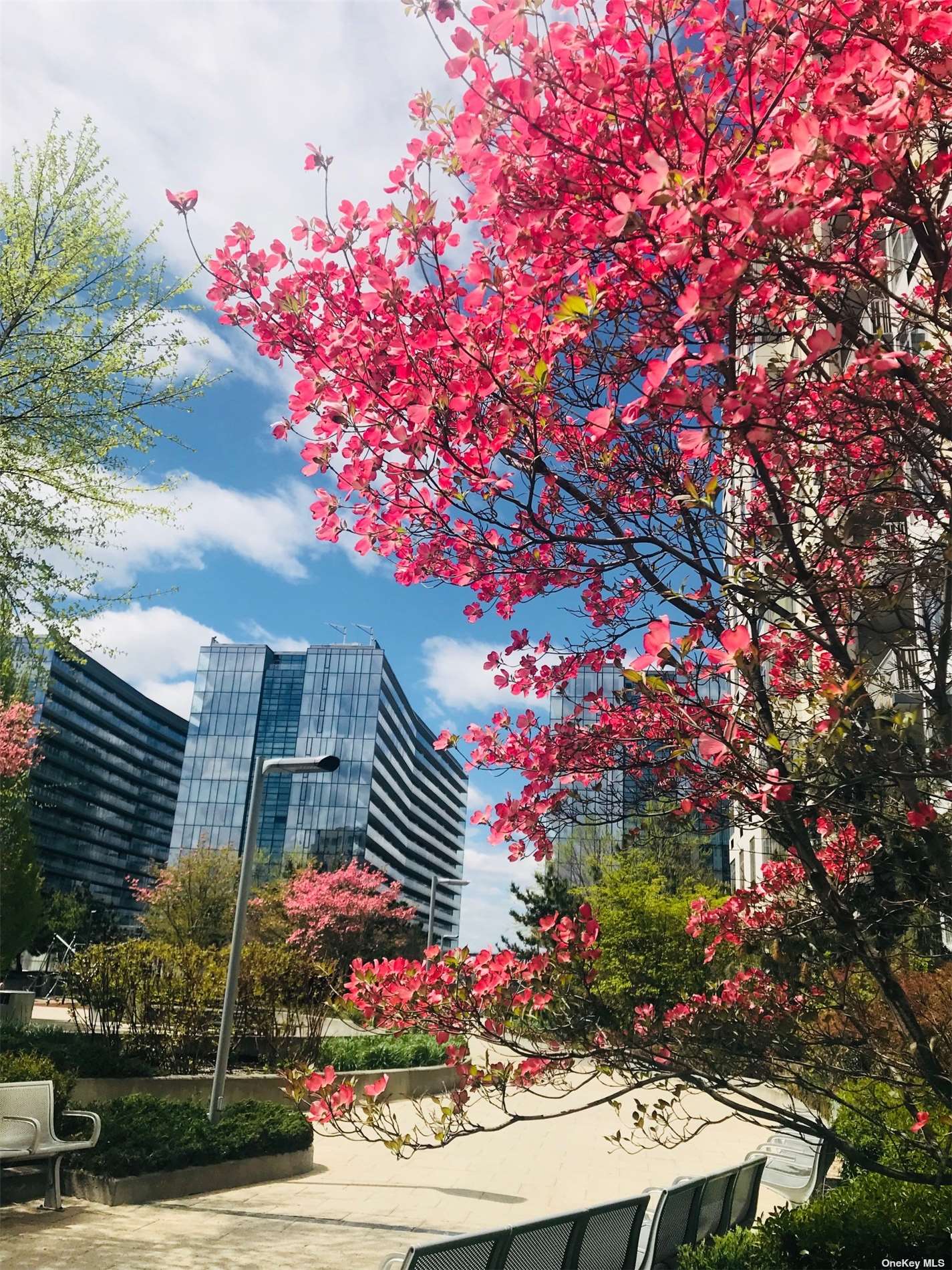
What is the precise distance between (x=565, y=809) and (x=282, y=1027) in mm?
13314

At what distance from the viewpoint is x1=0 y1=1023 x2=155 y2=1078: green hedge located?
36.9 feet

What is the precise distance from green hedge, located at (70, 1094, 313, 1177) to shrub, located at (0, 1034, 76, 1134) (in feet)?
1.35

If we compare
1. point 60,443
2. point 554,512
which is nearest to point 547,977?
point 554,512

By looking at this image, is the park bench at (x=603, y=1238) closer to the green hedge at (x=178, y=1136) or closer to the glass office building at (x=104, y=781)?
the green hedge at (x=178, y=1136)

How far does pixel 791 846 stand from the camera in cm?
338

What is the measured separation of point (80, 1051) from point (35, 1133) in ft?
15.5

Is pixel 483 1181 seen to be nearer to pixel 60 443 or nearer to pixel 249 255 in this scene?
pixel 60 443

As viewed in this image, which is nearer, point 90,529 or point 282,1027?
point 90,529

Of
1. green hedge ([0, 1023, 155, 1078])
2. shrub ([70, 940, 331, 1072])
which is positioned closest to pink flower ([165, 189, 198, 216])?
green hedge ([0, 1023, 155, 1078])

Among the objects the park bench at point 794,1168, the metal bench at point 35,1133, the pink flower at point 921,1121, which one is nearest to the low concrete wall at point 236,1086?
the metal bench at point 35,1133

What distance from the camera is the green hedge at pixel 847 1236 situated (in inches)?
185

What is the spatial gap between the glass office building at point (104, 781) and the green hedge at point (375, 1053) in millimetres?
86428

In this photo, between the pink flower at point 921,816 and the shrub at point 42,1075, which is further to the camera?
the shrub at point 42,1075

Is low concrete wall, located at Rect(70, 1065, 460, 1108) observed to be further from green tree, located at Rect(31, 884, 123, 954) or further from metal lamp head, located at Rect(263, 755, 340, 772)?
green tree, located at Rect(31, 884, 123, 954)
